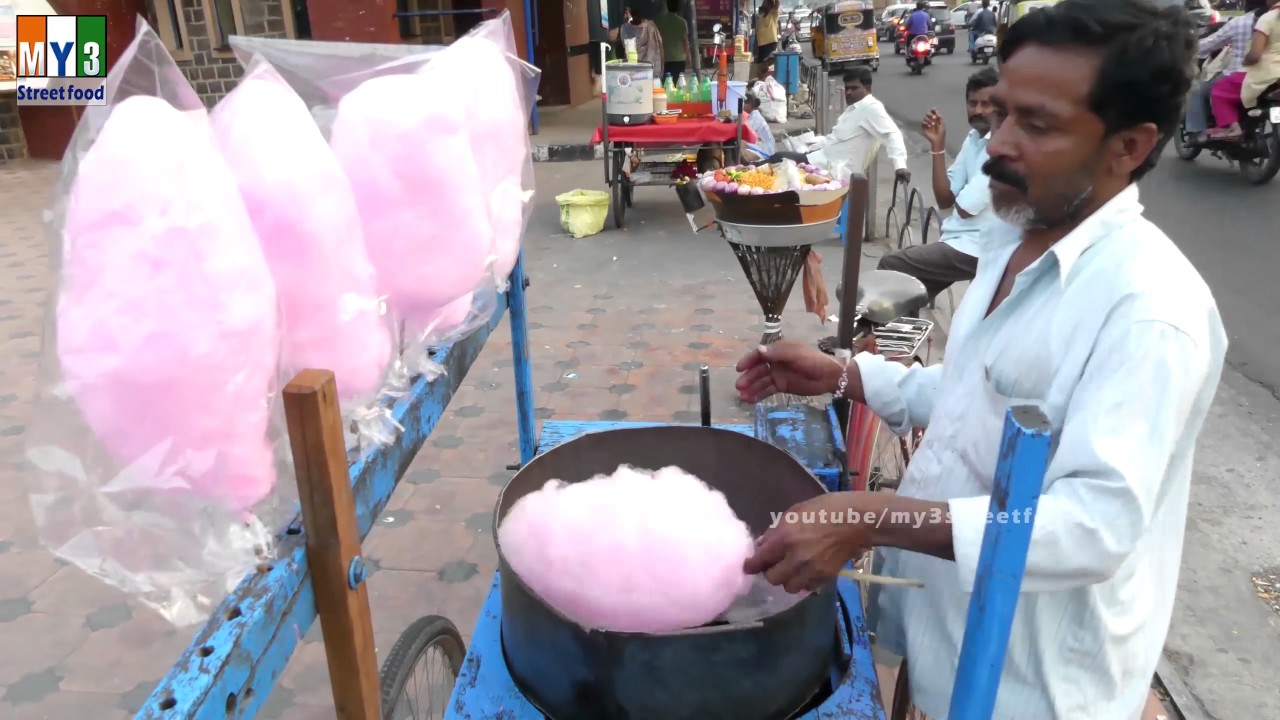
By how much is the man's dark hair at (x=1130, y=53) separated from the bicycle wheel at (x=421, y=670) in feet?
4.71

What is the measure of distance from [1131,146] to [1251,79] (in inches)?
284

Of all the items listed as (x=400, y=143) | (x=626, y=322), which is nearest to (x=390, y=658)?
(x=400, y=143)

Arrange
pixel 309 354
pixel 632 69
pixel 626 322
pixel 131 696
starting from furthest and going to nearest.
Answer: pixel 632 69, pixel 626 322, pixel 131 696, pixel 309 354

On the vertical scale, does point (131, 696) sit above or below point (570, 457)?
below

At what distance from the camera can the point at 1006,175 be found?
104 centimetres

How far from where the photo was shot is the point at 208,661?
0.72m

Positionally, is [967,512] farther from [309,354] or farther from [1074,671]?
[309,354]

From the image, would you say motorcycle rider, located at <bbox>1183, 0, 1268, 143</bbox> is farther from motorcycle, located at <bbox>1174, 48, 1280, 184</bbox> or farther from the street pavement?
the street pavement

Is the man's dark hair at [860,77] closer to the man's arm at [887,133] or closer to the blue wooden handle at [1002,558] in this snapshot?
the man's arm at [887,133]

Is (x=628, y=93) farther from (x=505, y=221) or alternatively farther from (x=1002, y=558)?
(x=1002, y=558)

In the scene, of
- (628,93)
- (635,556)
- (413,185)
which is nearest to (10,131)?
(628,93)

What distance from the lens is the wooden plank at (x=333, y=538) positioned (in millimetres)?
792

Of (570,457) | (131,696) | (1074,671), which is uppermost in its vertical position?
(570,457)

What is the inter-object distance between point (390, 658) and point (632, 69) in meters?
4.90
